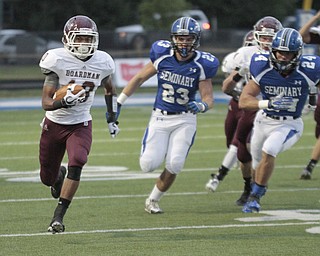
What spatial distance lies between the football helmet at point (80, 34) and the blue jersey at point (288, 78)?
1.42 metres

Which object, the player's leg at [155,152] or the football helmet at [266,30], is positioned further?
Result: the football helmet at [266,30]

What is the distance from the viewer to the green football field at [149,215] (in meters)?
6.78

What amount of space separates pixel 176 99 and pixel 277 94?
0.82m

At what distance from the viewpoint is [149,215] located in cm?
810

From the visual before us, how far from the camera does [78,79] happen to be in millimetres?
7367

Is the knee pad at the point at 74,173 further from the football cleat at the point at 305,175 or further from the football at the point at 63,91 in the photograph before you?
the football cleat at the point at 305,175

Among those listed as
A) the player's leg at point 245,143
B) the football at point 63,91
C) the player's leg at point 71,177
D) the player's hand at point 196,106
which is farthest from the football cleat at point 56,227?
the player's leg at point 245,143

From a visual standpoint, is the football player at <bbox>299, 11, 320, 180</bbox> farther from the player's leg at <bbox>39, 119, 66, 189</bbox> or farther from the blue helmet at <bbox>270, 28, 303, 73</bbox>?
the player's leg at <bbox>39, 119, 66, 189</bbox>

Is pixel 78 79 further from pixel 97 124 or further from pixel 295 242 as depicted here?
pixel 97 124

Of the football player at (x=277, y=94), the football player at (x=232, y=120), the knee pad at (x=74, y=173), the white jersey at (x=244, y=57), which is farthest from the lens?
the football player at (x=232, y=120)

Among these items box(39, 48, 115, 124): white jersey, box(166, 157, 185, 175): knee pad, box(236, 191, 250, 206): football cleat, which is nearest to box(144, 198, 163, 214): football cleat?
box(166, 157, 185, 175): knee pad

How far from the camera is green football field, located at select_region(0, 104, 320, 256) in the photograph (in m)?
6.78

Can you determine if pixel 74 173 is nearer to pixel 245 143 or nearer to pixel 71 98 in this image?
pixel 71 98

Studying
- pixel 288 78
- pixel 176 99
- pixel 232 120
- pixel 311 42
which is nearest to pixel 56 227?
pixel 176 99
